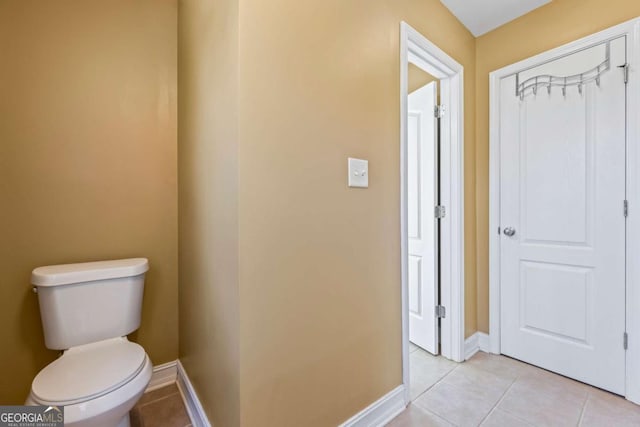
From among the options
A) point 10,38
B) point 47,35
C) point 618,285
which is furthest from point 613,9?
point 10,38

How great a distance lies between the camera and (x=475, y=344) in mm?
2137

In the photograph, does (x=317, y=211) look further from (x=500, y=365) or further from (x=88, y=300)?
(x=500, y=365)

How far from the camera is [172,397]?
163 centimetres

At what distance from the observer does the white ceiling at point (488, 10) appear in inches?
71.8

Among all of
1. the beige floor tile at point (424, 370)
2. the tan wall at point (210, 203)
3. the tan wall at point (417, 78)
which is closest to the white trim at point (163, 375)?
the tan wall at point (210, 203)

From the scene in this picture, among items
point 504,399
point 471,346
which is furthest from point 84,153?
point 471,346

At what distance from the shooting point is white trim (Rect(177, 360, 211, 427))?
4.33ft

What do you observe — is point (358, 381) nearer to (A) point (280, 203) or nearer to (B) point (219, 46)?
(A) point (280, 203)

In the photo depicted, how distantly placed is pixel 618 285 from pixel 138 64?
3.11 meters

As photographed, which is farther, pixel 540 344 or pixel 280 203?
pixel 540 344

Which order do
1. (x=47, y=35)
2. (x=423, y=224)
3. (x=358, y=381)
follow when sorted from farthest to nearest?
(x=423, y=224) < (x=47, y=35) < (x=358, y=381)

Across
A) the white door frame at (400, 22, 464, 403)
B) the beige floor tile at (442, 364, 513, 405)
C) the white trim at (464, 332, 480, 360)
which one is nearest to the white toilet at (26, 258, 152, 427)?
the beige floor tile at (442, 364, 513, 405)

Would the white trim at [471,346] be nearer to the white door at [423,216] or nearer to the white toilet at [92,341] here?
the white door at [423,216]

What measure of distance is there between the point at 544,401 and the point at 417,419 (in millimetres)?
771
